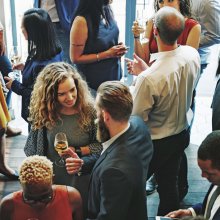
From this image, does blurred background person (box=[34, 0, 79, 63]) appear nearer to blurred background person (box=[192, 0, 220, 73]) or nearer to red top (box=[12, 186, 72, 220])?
blurred background person (box=[192, 0, 220, 73])

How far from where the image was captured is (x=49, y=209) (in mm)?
1709

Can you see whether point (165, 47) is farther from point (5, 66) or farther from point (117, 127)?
point (5, 66)

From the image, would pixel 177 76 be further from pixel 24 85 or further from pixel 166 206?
pixel 24 85

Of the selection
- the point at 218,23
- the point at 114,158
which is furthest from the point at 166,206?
the point at 218,23

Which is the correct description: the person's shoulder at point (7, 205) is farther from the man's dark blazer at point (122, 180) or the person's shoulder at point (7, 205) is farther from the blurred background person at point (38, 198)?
the man's dark blazer at point (122, 180)

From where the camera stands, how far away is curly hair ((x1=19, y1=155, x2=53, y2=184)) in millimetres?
1640

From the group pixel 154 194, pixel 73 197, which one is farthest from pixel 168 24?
pixel 154 194

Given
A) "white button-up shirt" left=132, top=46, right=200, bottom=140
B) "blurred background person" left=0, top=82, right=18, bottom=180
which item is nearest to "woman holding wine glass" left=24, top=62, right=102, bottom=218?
"white button-up shirt" left=132, top=46, right=200, bottom=140

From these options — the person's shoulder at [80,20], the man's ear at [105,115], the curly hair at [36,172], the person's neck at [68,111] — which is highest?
the person's shoulder at [80,20]

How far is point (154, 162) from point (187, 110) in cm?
40

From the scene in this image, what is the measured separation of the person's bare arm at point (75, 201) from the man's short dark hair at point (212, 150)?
592 millimetres

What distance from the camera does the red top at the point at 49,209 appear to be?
1.70 meters

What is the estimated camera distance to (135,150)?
177 centimetres

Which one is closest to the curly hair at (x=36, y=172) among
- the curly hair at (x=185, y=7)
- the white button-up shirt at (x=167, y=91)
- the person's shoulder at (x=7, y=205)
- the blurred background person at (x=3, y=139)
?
the person's shoulder at (x=7, y=205)
